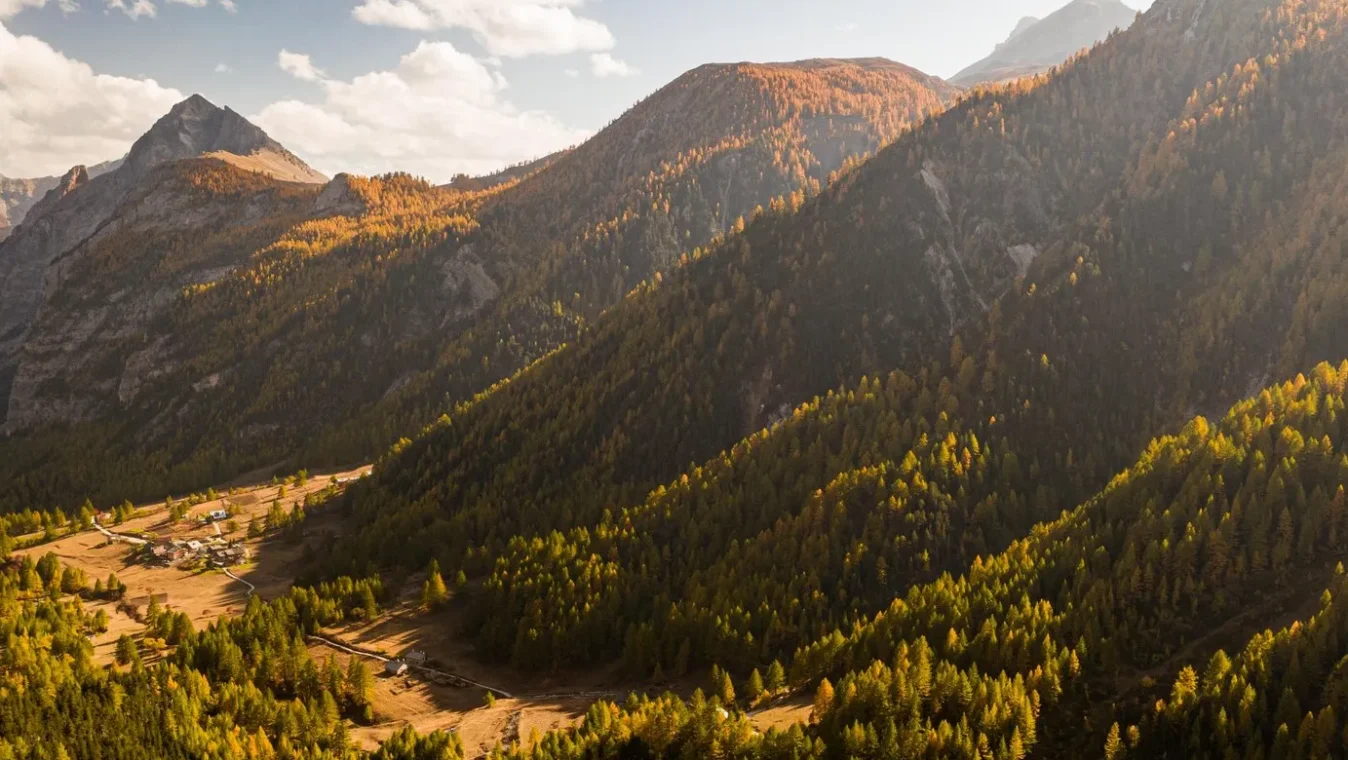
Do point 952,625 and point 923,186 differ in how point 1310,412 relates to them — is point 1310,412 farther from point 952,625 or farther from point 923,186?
point 923,186

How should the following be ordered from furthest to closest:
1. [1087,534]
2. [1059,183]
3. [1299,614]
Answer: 1. [1059,183]
2. [1087,534]
3. [1299,614]

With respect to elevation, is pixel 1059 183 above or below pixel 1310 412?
above

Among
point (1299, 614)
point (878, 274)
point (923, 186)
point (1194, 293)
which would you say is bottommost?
point (1299, 614)

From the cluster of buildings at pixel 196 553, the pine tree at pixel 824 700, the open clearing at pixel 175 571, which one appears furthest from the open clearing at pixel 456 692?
the cluster of buildings at pixel 196 553

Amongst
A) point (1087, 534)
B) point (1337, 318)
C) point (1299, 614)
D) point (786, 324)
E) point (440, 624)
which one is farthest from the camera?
point (786, 324)

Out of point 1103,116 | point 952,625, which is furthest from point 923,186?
point 952,625

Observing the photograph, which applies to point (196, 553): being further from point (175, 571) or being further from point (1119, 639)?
point (1119, 639)

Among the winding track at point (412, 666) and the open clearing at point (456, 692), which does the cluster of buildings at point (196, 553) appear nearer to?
the open clearing at point (456, 692)
